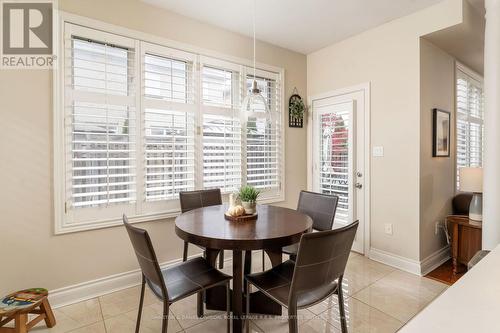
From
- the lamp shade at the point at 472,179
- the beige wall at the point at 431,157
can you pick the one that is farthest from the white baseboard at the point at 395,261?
the lamp shade at the point at 472,179

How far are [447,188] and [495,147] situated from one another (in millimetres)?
1398

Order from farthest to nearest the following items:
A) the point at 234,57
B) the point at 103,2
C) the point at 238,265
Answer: the point at 234,57, the point at 103,2, the point at 238,265

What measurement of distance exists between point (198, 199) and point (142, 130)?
2.95 feet

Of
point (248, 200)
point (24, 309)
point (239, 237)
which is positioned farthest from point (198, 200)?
point (24, 309)

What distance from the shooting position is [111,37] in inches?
99.1

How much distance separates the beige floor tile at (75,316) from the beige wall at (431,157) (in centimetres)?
325

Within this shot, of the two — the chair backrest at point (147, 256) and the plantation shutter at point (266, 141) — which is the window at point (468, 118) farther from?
the chair backrest at point (147, 256)

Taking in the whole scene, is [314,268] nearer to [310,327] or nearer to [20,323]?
[310,327]

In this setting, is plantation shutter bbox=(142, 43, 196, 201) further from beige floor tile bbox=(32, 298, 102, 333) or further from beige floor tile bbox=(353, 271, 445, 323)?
beige floor tile bbox=(353, 271, 445, 323)

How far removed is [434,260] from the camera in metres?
3.10

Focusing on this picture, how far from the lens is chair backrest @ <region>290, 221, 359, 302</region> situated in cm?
139

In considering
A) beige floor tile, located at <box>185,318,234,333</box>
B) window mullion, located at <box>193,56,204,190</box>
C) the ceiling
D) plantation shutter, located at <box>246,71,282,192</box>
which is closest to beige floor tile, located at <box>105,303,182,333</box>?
beige floor tile, located at <box>185,318,234,333</box>

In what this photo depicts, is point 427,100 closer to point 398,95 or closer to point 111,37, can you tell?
point 398,95

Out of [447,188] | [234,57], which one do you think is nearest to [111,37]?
[234,57]
